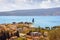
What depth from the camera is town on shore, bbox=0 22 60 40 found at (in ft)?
4.58

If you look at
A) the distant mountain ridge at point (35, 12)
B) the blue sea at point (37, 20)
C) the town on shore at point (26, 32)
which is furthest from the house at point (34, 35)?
the distant mountain ridge at point (35, 12)

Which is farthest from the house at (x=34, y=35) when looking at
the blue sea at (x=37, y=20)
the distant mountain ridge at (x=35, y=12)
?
the distant mountain ridge at (x=35, y=12)

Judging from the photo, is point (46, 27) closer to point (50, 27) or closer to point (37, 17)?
point (50, 27)

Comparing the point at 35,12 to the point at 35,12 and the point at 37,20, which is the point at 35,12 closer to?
the point at 35,12

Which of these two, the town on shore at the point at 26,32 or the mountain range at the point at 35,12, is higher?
the mountain range at the point at 35,12

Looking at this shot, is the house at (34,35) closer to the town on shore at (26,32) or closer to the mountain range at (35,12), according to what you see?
the town on shore at (26,32)

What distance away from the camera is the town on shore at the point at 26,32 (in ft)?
4.58

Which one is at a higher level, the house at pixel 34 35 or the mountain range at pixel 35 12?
the mountain range at pixel 35 12

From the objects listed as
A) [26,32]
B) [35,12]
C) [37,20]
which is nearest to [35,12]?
[35,12]

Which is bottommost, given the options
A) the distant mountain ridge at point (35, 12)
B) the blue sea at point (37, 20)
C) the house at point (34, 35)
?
the house at point (34, 35)

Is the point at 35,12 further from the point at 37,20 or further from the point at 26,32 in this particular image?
the point at 26,32

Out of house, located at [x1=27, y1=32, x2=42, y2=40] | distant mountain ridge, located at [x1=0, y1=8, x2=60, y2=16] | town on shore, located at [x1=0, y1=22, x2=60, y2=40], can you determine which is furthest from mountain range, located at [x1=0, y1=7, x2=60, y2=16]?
house, located at [x1=27, y1=32, x2=42, y2=40]

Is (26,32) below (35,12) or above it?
below

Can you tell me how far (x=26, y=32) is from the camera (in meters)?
1.41
